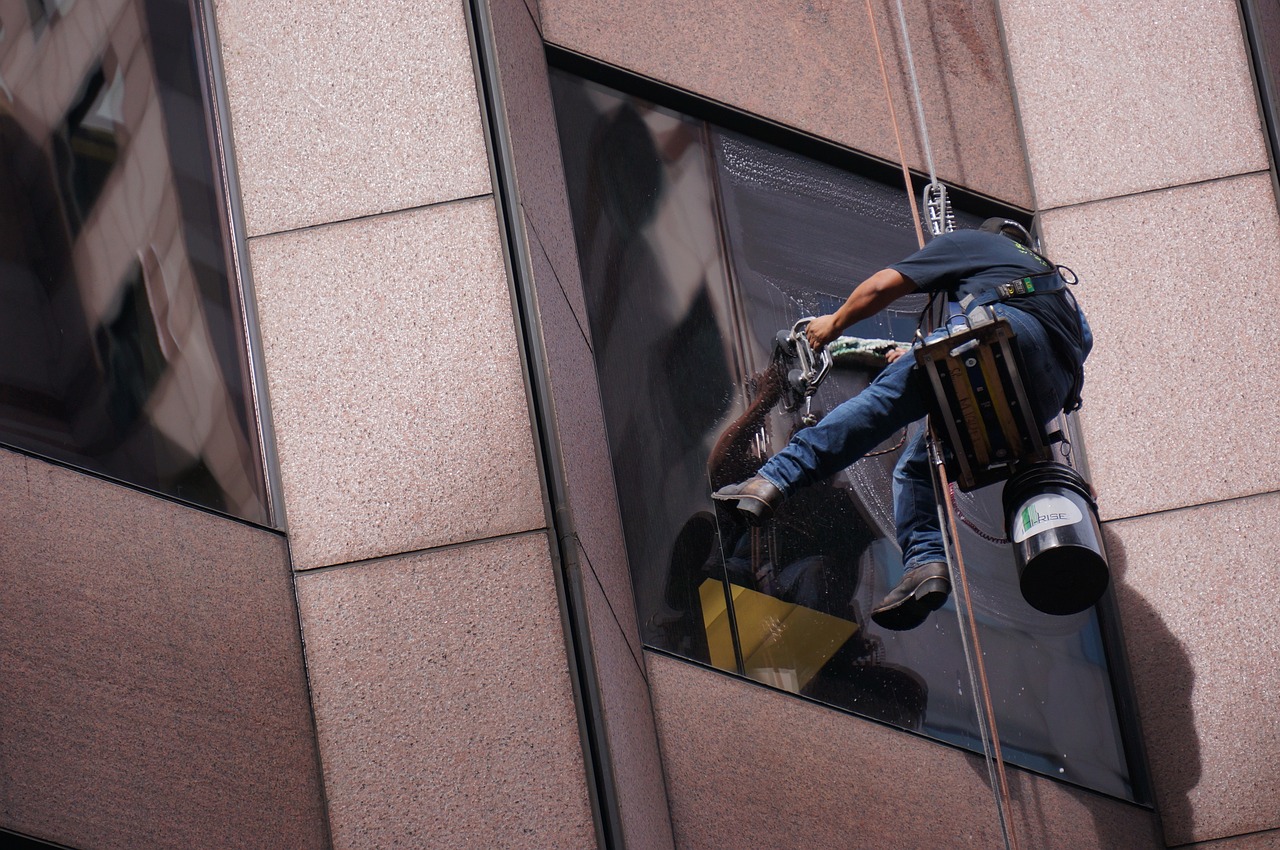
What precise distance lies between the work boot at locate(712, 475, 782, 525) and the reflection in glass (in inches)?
35.0

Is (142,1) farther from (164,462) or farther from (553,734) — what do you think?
(553,734)

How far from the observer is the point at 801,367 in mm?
6078

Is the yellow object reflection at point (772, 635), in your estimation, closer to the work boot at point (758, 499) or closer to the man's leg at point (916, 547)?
the man's leg at point (916, 547)

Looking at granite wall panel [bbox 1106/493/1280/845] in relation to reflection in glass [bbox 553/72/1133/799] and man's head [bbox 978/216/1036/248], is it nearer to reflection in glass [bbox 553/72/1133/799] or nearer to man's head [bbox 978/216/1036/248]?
reflection in glass [bbox 553/72/1133/799]

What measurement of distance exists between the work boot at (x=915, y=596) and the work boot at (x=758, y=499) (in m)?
0.60

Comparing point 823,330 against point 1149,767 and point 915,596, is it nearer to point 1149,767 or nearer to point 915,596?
point 915,596

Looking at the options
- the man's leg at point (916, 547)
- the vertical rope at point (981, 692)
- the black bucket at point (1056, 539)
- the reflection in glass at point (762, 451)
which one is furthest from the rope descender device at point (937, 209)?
the black bucket at point (1056, 539)

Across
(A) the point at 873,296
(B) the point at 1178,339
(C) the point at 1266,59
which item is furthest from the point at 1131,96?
(A) the point at 873,296

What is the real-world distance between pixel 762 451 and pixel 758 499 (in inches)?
41.7

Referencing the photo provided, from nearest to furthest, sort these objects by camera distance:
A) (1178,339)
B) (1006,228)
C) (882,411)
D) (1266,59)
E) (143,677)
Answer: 1. (143,677)
2. (882,411)
3. (1006,228)
4. (1178,339)
5. (1266,59)

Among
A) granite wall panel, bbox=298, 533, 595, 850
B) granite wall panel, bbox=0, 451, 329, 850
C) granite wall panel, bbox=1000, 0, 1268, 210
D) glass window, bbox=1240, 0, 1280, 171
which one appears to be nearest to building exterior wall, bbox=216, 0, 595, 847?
granite wall panel, bbox=298, 533, 595, 850

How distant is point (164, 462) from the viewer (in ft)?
16.9

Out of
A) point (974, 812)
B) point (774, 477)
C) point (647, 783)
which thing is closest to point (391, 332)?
point (774, 477)

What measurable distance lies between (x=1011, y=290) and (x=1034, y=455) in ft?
1.87
